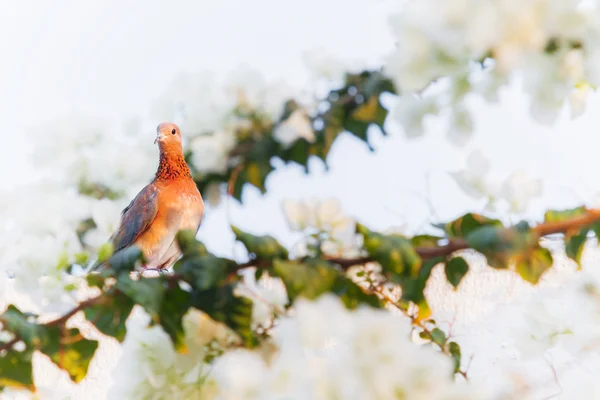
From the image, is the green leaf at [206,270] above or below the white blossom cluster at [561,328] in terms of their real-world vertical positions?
above

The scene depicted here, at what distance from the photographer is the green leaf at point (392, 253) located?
30 centimetres

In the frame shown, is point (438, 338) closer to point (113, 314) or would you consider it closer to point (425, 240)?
point (425, 240)

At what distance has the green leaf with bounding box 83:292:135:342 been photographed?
0.34m

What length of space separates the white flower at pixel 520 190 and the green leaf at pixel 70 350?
8.8 inches

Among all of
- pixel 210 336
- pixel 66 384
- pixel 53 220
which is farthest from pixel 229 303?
pixel 66 384

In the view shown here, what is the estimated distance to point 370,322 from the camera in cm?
24

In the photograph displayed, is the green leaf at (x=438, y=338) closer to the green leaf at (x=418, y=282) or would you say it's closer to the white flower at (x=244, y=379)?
the green leaf at (x=418, y=282)

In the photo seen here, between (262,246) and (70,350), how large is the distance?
0.40 ft

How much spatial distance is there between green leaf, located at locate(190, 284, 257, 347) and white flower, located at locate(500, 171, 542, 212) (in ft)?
0.45

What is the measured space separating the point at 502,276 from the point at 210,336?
792mm

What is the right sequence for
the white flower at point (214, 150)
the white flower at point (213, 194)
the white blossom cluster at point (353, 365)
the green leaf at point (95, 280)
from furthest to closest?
1. the white flower at point (213, 194)
2. the white flower at point (214, 150)
3. the green leaf at point (95, 280)
4. the white blossom cluster at point (353, 365)

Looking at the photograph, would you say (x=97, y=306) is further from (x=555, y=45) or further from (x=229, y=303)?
(x=555, y=45)

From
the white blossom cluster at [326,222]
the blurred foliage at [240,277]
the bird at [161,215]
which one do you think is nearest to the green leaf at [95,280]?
the blurred foliage at [240,277]

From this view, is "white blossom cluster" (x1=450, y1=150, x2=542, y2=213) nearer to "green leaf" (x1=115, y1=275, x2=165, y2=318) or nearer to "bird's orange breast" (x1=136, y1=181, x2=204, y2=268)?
"green leaf" (x1=115, y1=275, x2=165, y2=318)
